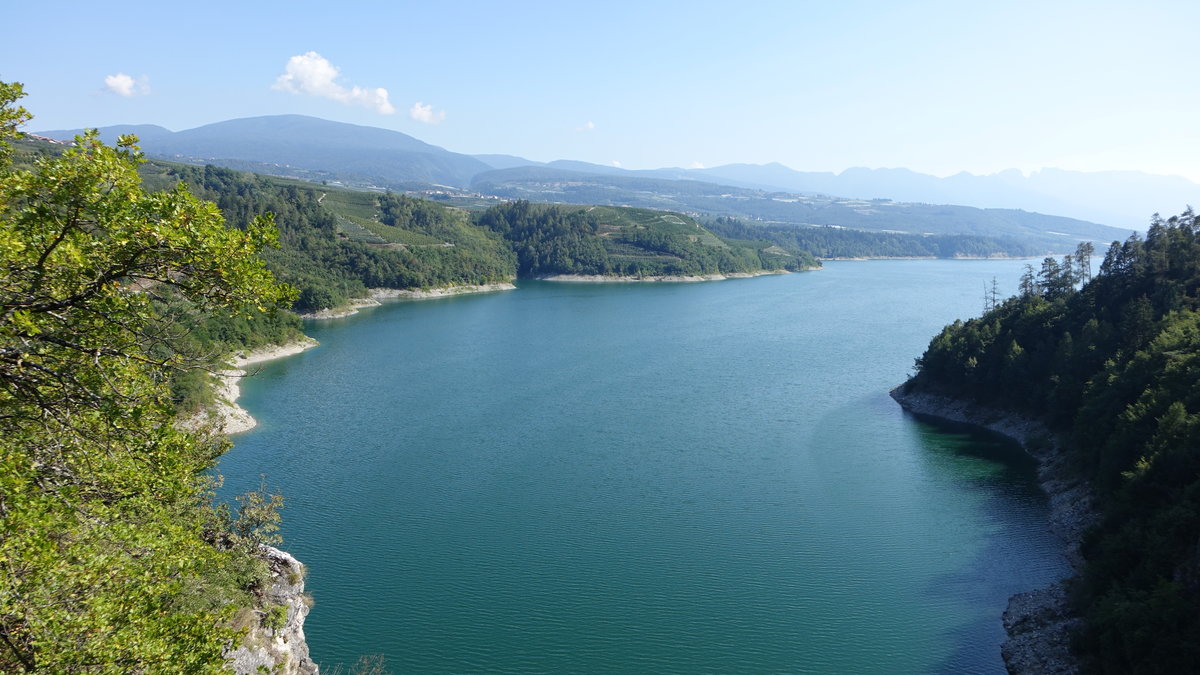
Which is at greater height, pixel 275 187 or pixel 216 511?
pixel 275 187

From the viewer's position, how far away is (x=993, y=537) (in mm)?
19297

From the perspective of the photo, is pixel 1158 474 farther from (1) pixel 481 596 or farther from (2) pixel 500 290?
(2) pixel 500 290

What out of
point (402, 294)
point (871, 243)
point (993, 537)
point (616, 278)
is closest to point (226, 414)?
point (993, 537)

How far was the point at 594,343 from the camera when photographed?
46.5 m

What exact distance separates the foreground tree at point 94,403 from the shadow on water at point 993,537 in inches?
534

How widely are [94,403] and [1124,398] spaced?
23.9 metres

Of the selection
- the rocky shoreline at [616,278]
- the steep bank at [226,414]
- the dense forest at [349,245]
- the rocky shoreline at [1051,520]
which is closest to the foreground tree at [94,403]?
the rocky shoreline at [1051,520]

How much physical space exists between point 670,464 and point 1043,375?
1459cm

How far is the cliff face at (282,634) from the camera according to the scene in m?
11.4

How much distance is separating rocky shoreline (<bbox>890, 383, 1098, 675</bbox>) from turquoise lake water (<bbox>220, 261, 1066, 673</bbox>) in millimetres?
426

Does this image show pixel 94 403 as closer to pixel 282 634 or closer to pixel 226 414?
pixel 282 634

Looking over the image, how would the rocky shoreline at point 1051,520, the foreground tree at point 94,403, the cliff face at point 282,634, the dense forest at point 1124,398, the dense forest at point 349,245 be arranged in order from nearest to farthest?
the foreground tree at point 94,403, the cliff face at point 282,634, the dense forest at point 1124,398, the rocky shoreline at point 1051,520, the dense forest at point 349,245

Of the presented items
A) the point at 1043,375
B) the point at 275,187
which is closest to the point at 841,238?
the point at 275,187

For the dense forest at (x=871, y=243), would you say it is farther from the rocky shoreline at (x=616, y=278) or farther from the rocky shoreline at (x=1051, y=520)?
the rocky shoreline at (x=1051, y=520)
